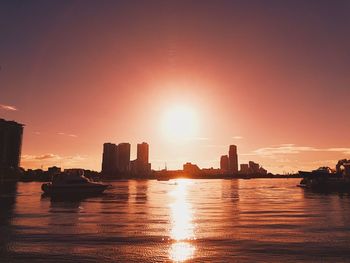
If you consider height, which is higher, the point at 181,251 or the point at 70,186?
the point at 70,186

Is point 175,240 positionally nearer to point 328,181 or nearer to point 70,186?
point 70,186

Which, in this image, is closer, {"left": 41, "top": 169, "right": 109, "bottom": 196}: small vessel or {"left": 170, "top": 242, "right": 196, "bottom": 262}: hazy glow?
{"left": 170, "top": 242, "right": 196, "bottom": 262}: hazy glow

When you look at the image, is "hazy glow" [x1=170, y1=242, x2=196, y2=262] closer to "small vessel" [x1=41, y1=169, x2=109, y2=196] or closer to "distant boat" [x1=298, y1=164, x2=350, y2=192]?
"small vessel" [x1=41, y1=169, x2=109, y2=196]

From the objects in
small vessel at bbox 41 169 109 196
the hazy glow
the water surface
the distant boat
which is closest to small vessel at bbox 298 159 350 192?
the distant boat

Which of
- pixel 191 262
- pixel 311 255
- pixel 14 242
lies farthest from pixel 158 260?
pixel 14 242

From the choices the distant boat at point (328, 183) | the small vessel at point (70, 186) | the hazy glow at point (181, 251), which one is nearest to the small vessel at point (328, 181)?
the distant boat at point (328, 183)

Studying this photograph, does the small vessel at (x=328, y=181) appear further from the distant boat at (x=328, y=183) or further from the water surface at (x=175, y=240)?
the water surface at (x=175, y=240)

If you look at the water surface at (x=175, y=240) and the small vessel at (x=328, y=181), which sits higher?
the small vessel at (x=328, y=181)

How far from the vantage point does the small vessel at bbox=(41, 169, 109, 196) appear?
230 ft

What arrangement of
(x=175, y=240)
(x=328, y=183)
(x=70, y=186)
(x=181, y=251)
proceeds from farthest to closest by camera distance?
(x=328, y=183), (x=70, y=186), (x=175, y=240), (x=181, y=251)

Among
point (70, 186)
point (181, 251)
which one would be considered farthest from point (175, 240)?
point (70, 186)

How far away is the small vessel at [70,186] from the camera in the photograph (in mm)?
70188

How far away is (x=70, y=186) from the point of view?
Result: 70.2 m

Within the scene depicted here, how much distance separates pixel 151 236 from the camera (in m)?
23.1
